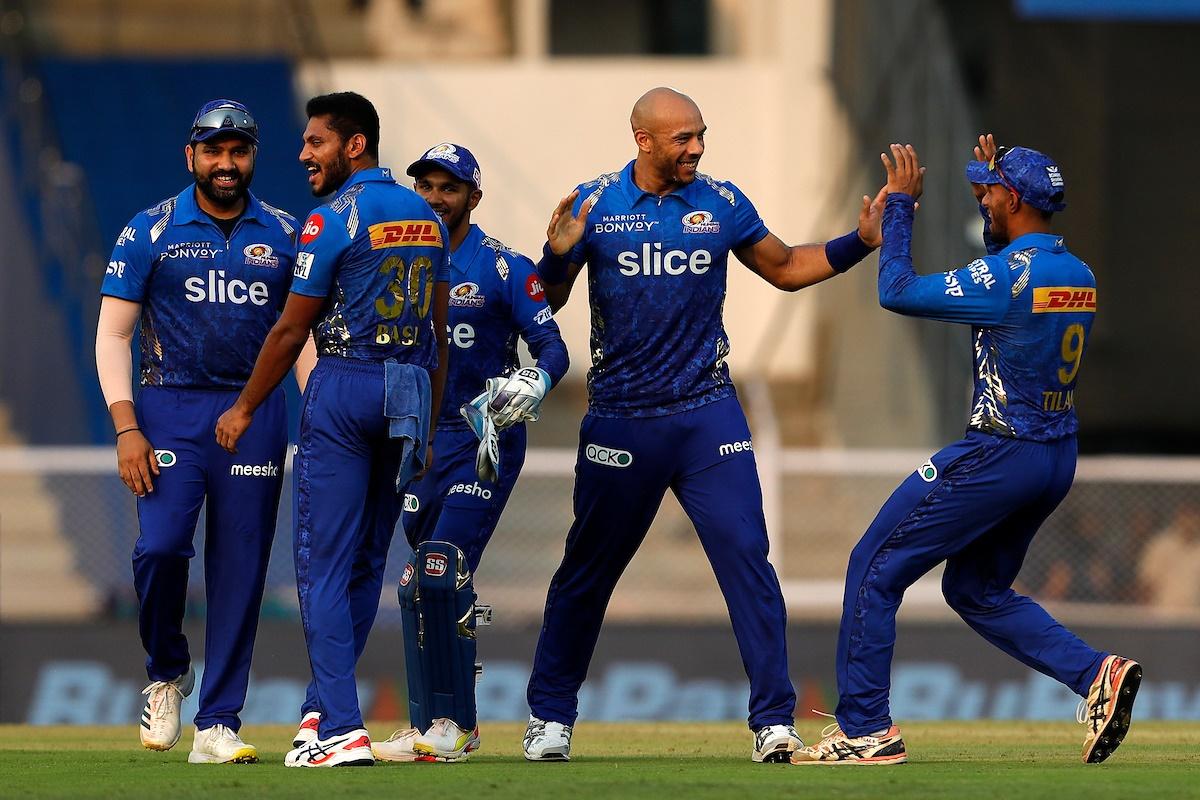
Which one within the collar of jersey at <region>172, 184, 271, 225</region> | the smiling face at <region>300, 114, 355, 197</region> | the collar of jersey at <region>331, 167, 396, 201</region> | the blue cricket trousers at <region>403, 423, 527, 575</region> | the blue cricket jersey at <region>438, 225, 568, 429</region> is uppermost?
the smiling face at <region>300, 114, 355, 197</region>

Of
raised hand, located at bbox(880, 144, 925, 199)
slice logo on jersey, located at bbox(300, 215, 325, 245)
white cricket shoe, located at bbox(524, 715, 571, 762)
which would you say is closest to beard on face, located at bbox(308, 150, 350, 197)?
slice logo on jersey, located at bbox(300, 215, 325, 245)

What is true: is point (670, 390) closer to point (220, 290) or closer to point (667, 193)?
point (667, 193)

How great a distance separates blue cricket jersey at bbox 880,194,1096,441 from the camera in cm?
691

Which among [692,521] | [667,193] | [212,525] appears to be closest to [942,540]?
[692,521]

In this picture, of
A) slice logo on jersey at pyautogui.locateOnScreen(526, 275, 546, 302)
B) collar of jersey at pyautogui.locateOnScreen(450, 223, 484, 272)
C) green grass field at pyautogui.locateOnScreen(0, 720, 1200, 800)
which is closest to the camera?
green grass field at pyautogui.locateOnScreen(0, 720, 1200, 800)

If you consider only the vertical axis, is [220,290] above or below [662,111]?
below

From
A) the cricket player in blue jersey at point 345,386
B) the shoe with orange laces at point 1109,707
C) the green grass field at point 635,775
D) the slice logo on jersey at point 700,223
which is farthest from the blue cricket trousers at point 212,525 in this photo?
the shoe with orange laces at point 1109,707

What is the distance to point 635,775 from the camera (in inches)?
253

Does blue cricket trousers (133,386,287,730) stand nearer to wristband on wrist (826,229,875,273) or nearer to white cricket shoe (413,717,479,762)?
white cricket shoe (413,717,479,762)

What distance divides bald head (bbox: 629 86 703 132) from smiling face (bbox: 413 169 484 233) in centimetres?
96

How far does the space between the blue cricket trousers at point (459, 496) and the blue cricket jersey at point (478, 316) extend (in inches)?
4.3

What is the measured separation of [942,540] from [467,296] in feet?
7.40

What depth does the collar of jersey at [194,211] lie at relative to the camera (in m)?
7.28

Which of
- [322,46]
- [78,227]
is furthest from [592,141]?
[78,227]
